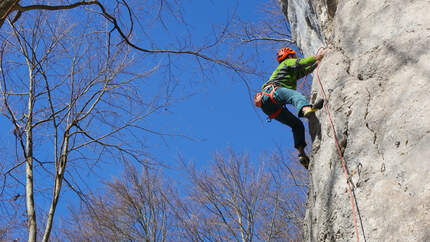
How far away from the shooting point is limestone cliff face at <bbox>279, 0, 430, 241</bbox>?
295 centimetres

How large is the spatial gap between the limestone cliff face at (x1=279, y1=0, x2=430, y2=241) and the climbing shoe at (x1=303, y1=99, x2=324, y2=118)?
0.07m

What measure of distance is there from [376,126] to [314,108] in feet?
3.57

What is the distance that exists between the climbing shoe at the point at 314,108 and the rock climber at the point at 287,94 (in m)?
0.46

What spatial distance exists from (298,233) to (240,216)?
233 cm

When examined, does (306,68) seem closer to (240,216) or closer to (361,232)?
(361,232)

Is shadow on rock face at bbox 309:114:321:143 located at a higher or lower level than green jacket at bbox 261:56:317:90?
lower

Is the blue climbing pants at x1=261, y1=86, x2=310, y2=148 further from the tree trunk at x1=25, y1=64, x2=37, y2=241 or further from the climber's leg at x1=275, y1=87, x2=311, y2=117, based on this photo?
the tree trunk at x1=25, y1=64, x2=37, y2=241

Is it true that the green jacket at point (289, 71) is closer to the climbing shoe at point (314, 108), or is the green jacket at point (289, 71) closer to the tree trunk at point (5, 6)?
the climbing shoe at point (314, 108)

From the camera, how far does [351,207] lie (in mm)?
3469

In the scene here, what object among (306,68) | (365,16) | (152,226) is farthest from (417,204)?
(152,226)

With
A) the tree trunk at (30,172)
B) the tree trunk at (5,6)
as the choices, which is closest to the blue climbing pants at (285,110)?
the tree trunk at (5,6)

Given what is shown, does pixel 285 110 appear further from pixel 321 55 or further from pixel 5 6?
pixel 5 6

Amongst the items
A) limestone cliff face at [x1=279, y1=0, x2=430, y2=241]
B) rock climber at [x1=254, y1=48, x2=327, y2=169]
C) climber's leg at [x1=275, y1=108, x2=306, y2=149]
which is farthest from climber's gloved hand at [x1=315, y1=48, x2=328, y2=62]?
climber's leg at [x1=275, y1=108, x2=306, y2=149]

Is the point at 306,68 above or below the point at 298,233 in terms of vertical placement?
below
